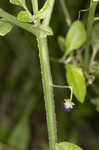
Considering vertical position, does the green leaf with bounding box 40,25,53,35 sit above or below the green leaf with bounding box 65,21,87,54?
above

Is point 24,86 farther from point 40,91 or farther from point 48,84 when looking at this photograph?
point 48,84

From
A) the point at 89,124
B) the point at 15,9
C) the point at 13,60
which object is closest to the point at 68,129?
the point at 89,124

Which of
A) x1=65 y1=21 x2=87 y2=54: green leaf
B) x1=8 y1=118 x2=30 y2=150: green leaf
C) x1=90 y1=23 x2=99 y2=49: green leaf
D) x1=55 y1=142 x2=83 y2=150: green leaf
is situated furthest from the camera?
x1=8 y1=118 x2=30 y2=150: green leaf

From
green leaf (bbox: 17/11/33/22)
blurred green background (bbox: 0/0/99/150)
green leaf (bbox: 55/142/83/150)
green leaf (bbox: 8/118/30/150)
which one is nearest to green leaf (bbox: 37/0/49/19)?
green leaf (bbox: 17/11/33/22)

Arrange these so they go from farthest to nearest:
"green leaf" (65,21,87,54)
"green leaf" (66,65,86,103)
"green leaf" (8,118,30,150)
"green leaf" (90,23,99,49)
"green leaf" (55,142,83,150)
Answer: "green leaf" (8,118,30,150) < "green leaf" (90,23,99,49) < "green leaf" (65,21,87,54) < "green leaf" (66,65,86,103) < "green leaf" (55,142,83,150)

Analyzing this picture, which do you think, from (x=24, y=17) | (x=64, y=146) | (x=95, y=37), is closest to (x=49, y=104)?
(x=64, y=146)

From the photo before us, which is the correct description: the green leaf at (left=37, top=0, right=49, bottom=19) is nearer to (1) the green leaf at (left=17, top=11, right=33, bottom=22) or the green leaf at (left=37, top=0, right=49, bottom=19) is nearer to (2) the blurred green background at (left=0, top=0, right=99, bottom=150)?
(1) the green leaf at (left=17, top=11, right=33, bottom=22)
